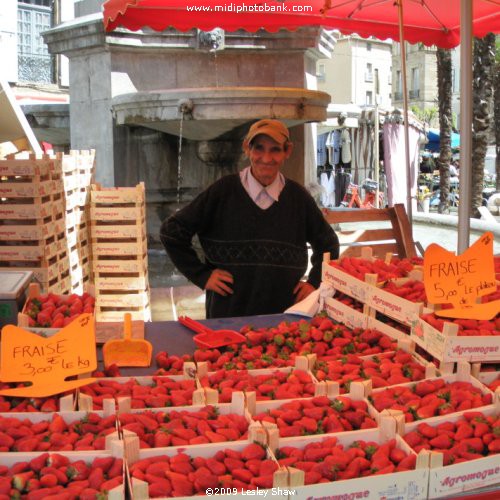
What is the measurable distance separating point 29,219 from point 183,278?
9.01 feet

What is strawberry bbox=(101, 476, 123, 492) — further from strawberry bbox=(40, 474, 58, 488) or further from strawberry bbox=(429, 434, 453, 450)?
strawberry bbox=(429, 434, 453, 450)

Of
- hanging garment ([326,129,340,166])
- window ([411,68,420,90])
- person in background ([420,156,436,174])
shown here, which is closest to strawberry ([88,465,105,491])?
hanging garment ([326,129,340,166])

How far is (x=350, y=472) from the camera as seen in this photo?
1639 mm

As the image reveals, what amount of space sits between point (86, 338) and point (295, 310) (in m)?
1.31

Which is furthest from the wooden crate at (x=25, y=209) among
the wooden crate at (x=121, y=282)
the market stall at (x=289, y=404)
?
the market stall at (x=289, y=404)

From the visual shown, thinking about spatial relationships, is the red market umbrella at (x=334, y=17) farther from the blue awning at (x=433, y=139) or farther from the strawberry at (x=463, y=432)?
the blue awning at (x=433, y=139)

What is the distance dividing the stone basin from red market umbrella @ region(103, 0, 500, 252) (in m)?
1.44

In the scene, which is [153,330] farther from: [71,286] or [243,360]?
[71,286]

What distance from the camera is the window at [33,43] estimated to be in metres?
23.2

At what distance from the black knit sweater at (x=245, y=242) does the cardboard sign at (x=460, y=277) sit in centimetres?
119

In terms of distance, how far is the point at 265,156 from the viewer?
142 inches

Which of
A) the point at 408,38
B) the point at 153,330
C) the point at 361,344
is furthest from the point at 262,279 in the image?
the point at 408,38

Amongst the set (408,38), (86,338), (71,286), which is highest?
(408,38)

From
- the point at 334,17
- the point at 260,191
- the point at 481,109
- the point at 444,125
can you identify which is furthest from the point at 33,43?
the point at 260,191
